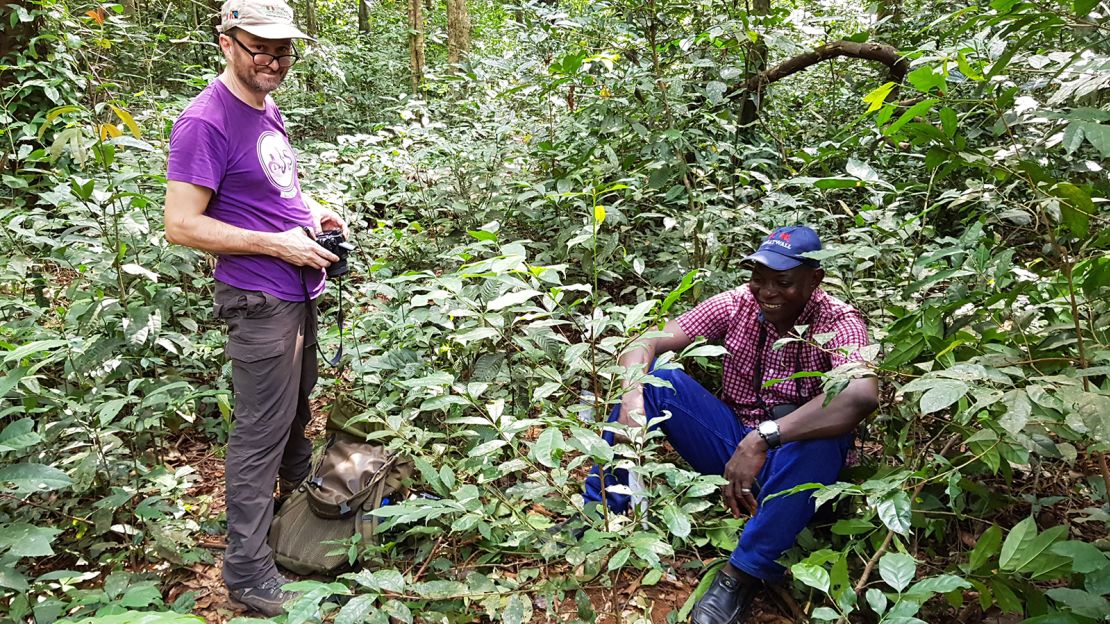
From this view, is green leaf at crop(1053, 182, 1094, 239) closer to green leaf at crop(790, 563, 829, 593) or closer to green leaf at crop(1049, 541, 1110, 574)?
green leaf at crop(1049, 541, 1110, 574)

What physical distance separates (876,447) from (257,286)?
2858mm

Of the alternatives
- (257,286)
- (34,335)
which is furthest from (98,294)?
(257,286)

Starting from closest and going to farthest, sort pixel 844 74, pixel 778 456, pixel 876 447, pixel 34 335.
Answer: pixel 778 456, pixel 34 335, pixel 876 447, pixel 844 74

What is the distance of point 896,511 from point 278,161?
8.14ft

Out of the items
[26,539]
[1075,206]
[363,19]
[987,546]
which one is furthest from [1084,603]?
[363,19]

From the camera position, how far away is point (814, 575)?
1677mm

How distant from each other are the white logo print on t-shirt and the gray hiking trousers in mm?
455

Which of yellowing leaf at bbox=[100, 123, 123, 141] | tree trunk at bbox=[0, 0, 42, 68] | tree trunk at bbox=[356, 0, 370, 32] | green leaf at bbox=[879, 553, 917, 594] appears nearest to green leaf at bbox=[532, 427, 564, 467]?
green leaf at bbox=[879, 553, 917, 594]

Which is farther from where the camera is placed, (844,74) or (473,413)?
(844,74)

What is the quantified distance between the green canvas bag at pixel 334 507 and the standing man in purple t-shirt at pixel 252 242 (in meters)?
0.11

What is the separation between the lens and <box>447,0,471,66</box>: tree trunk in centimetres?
945

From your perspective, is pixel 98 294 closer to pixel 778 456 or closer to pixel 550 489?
pixel 550 489

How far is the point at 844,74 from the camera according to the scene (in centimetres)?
607

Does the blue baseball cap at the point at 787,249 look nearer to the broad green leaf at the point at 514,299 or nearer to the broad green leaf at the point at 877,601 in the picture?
the broad green leaf at the point at 514,299
